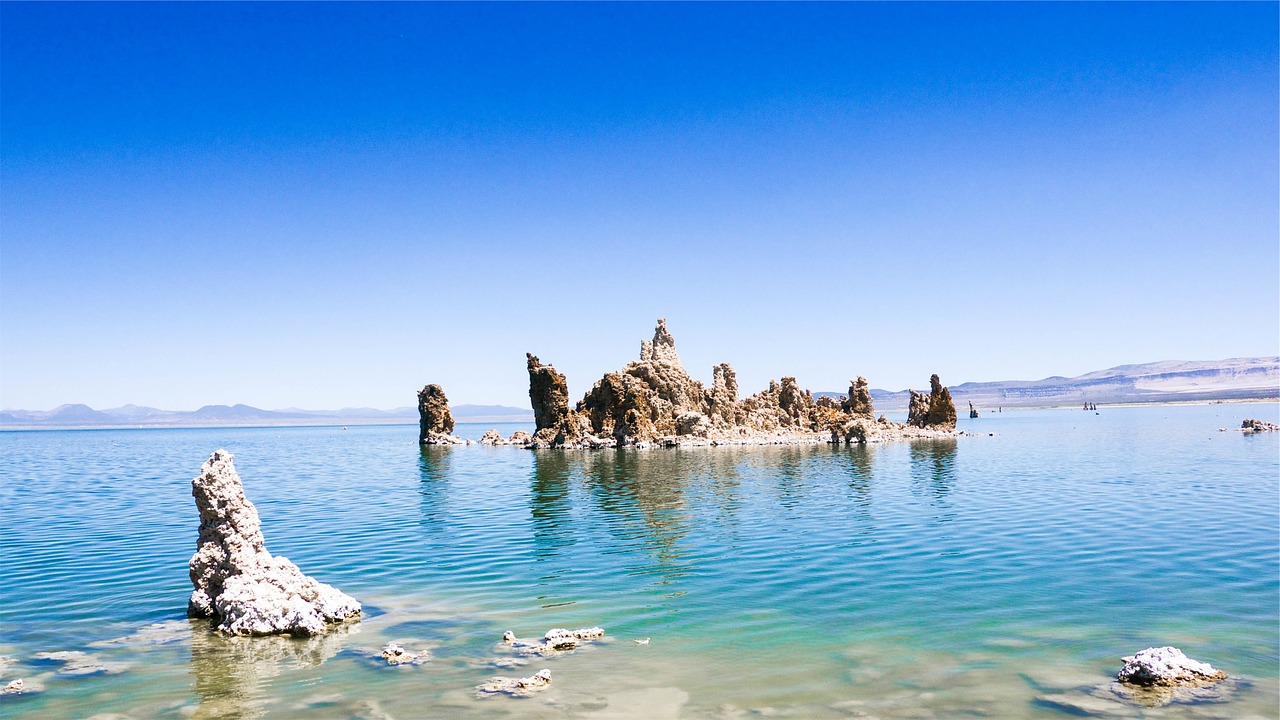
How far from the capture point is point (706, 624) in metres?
15.8

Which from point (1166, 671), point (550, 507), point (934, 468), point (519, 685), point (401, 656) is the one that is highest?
point (401, 656)

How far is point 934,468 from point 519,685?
4916 centimetres

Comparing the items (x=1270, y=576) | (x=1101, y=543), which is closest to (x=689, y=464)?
(x=1101, y=543)

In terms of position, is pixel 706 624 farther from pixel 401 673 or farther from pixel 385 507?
pixel 385 507

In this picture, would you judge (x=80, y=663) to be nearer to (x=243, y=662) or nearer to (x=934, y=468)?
(x=243, y=662)

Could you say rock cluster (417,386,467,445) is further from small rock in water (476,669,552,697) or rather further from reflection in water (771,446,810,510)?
small rock in water (476,669,552,697)

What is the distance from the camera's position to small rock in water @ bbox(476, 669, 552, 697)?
464 inches

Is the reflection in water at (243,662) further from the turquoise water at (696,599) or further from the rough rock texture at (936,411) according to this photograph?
the rough rock texture at (936,411)

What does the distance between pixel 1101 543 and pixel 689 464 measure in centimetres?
3988

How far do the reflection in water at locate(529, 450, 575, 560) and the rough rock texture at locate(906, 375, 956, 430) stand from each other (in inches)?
2713

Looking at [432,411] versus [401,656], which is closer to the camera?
[401,656]

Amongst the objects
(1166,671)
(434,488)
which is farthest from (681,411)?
(1166,671)

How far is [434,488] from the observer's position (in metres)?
47.5

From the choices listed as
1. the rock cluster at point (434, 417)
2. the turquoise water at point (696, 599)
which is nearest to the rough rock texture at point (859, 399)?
the rock cluster at point (434, 417)
